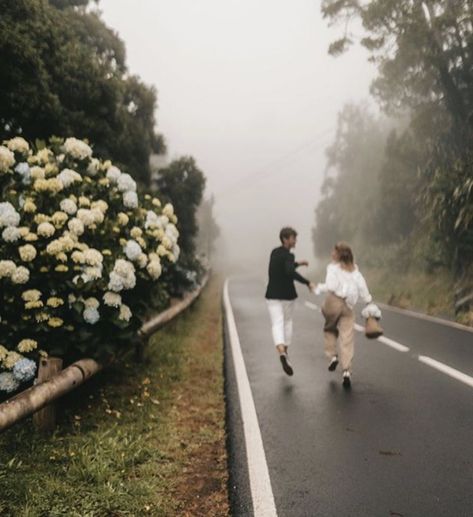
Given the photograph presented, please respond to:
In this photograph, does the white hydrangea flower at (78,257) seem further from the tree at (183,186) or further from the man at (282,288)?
the tree at (183,186)

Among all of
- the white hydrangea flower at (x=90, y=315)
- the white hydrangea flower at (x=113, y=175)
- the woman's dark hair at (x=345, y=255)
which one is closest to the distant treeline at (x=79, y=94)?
the white hydrangea flower at (x=113, y=175)

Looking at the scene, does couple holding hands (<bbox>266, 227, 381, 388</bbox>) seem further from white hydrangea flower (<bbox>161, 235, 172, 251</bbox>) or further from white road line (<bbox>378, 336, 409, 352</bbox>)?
white road line (<bbox>378, 336, 409, 352</bbox>)

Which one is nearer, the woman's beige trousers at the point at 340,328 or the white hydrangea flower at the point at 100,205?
the white hydrangea flower at the point at 100,205

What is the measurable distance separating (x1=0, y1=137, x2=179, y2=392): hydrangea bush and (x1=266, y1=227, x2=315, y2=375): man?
1802 mm

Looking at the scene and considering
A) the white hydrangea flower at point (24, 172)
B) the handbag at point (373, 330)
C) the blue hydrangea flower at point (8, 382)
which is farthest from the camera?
the handbag at point (373, 330)

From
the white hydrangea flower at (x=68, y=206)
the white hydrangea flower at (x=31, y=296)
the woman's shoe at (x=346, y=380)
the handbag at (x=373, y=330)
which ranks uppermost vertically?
the white hydrangea flower at (x=68, y=206)

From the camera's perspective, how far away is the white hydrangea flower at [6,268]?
191 inches

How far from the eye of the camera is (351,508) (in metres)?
3.40

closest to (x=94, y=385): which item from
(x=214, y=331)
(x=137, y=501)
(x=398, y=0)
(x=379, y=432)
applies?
(x=137, y=501)

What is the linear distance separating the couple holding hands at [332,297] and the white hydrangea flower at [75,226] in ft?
9.92

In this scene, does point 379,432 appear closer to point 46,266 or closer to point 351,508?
point 351,508

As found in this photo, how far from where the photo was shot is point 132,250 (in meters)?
5.72

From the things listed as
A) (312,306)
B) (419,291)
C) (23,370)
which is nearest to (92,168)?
(23,370)

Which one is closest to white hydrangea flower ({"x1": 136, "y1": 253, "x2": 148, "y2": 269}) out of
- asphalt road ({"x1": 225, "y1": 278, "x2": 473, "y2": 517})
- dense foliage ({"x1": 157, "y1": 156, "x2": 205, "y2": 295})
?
Answer: asphalt road ({"x1": 225, "y1": 278, "x2": 473, "y2": 517})
